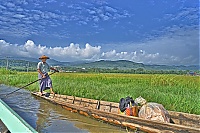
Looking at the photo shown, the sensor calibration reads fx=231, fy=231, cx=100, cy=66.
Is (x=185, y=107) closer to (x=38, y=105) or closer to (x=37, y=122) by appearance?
(x=37, y=122)

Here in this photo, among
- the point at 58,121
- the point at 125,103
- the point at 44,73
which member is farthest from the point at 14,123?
the point at 44,73

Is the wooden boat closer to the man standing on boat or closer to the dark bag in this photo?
the dark bag

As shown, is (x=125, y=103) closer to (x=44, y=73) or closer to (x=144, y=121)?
(x=144, y=121)

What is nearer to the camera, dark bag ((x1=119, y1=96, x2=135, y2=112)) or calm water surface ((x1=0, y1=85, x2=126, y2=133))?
calm water surface ((x1=0, y1=85, x2=126, y2=133))

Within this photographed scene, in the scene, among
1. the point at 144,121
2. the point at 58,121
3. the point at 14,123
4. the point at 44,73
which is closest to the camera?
the point at 14,123

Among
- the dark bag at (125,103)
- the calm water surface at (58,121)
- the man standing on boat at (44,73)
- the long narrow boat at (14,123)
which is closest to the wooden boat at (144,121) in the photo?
the calm water surface at (58,121)

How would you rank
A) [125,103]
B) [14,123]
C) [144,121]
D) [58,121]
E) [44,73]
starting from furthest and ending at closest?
[44,73], [58,121], [125,103], [144,121], [14,123]

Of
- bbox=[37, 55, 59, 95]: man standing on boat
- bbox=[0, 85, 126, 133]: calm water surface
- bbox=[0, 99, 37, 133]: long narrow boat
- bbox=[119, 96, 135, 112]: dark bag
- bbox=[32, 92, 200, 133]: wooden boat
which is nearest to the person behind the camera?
bbox=[0, 99, 37, 133]: long narrow boat

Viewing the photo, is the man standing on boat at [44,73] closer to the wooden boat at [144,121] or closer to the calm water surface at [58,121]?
the calm water surface at [58,121]

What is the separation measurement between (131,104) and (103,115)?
22.4 inches

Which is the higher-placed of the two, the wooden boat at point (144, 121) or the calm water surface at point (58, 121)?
the wooden boat at point (144, 121)

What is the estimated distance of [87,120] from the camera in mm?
4746

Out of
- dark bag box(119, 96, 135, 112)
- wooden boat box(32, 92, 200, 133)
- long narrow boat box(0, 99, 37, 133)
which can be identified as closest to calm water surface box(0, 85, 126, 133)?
wooden boat box(32, 92, 200, 133)

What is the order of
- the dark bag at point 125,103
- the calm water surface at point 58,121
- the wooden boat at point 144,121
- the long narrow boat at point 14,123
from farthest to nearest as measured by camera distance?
the dark bag at point 125,103 → the calm water surface at point 58,121 → the wooden boat at point 144,121 → the long narrow boat at point 14,123
